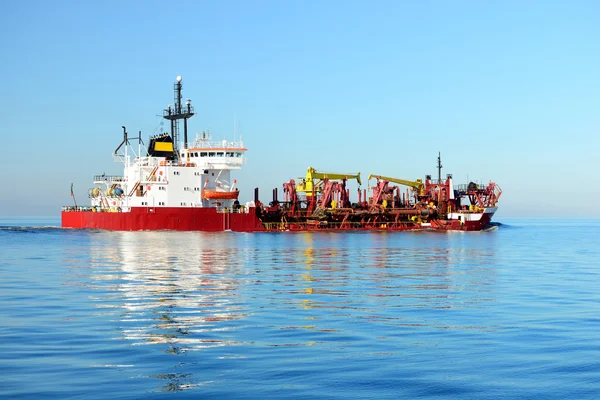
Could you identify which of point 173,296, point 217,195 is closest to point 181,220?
point 217,195

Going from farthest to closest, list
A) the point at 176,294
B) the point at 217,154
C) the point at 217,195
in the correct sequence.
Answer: the point at 217,154 < the point at 217,195 < the point at 176,294

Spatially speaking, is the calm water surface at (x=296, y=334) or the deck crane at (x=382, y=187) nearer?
the calm water surface at (x=296, y=334)

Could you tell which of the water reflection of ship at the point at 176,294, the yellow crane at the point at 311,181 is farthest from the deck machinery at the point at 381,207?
the water reflection of ship at the point at 176,294

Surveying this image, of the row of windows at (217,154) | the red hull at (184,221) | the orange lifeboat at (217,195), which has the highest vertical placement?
the row of windows at (217,154)

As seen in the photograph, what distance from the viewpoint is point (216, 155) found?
84.9 meters

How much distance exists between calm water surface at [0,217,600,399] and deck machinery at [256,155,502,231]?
2192 inches

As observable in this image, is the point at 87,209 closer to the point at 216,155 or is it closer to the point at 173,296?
the point at 216,155

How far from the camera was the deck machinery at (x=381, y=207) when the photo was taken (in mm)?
91812

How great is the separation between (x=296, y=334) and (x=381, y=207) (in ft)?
257

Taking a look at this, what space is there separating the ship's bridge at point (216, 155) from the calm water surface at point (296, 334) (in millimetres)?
48600

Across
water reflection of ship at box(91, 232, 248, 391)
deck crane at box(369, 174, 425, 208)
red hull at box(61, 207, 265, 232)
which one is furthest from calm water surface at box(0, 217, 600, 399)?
deck crane at box(369, 174, 425, 208)

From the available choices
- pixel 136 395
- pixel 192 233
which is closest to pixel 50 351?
pixel 136 395

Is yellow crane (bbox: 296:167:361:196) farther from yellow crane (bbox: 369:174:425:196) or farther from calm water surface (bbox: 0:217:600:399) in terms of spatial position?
calm water surface (bbox: 0:217:600:399)

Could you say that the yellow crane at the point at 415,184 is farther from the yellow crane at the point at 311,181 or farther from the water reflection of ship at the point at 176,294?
the water reflection of ship at the point at 176,294
